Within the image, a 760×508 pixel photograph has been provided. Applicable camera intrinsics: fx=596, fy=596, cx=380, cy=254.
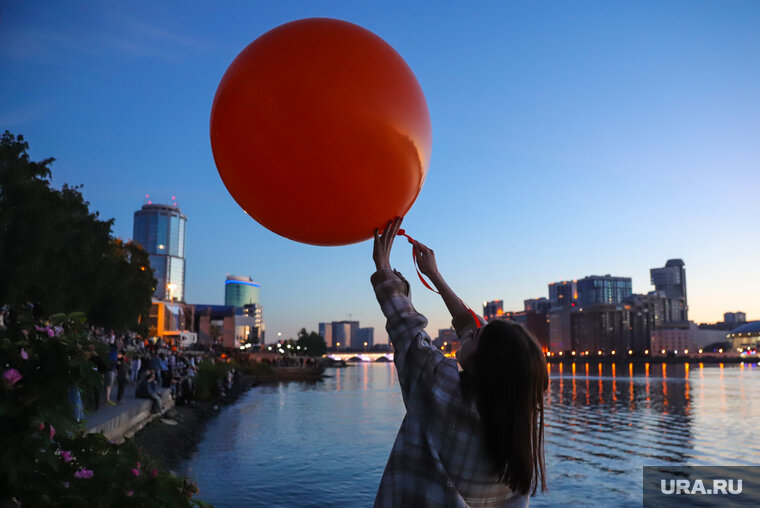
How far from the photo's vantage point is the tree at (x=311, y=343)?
136m

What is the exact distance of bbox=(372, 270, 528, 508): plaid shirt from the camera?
1740 mm

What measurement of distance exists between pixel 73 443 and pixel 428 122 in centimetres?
251

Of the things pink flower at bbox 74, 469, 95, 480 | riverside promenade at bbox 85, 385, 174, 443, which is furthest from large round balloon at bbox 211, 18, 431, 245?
riverside promenade at bbox 85, 385, 174, 443

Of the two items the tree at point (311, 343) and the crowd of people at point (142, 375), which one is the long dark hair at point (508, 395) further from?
the tree at point (311, 343)

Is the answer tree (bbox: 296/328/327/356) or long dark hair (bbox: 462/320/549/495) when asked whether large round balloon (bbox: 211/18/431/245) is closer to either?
long dark hair (bbox: 462/320/549/495)

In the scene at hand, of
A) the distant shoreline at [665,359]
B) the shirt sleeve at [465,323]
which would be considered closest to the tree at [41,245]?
the shirt sleeve at [465,323]

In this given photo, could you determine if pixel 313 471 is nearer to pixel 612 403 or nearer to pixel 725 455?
pixel 725 455

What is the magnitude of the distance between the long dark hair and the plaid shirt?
0.13ft

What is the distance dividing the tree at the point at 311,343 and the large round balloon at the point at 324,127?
13518cm

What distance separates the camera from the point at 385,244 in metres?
2.35

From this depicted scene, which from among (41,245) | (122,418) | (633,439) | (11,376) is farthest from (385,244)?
(633,439)

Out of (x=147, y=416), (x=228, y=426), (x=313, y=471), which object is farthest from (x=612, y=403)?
(x=147, y=416)

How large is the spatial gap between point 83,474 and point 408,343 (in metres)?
2.22

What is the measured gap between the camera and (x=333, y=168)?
2.40 m
